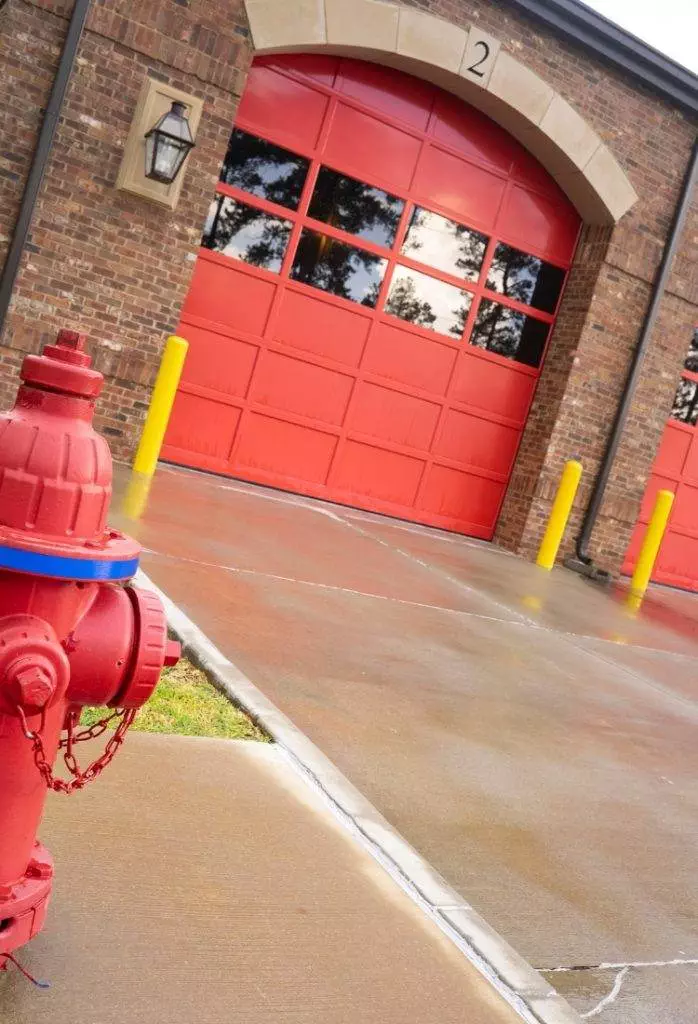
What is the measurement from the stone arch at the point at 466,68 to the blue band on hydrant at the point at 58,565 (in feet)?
27.7

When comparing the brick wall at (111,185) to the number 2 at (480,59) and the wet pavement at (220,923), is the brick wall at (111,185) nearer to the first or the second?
the number 2 at (480,59)

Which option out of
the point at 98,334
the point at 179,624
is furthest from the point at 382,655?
the point at 98,334

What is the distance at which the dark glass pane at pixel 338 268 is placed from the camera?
1034 centimetres

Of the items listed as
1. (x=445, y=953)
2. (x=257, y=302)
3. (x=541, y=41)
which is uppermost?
(x=541, y=41)

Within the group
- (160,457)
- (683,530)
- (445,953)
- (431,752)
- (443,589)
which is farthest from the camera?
(683,530)

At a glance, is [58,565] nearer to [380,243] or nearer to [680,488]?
[380,243]

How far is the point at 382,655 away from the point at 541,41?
7.91m

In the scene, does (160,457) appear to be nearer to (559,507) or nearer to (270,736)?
(559,507)

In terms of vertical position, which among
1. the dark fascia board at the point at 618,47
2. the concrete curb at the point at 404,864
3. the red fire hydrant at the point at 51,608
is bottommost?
the concrete curb at the point at 404,864

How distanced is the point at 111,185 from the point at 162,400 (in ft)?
6.23

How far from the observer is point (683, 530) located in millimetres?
13141

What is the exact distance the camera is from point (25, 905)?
6.16 feet

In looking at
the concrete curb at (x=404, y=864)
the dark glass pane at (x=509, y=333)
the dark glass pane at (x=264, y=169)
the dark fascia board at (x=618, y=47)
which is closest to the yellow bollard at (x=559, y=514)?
the dark glass pane at (x=509, y=333)

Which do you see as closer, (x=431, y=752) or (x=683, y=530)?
(x=431, y=752)
